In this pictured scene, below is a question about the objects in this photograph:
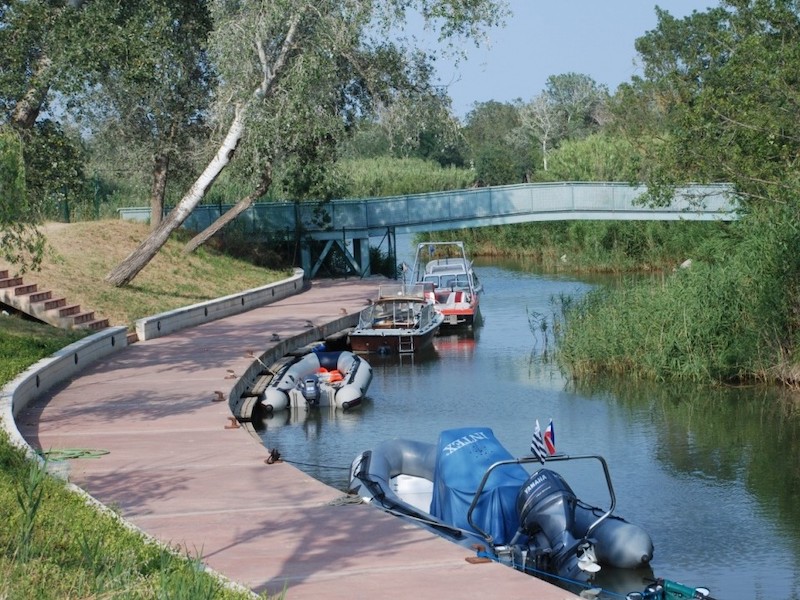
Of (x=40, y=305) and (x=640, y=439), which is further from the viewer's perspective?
(x=40, y=305)

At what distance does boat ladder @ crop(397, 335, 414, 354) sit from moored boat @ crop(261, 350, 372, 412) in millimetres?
4114

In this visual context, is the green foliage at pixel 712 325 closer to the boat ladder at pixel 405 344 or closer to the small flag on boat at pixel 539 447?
the boat ladder at pixel 405 344

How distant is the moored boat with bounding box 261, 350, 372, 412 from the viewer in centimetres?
2106

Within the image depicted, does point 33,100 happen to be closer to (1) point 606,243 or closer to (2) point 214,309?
(2) point 214,309

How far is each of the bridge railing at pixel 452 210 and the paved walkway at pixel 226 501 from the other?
55.6 ft

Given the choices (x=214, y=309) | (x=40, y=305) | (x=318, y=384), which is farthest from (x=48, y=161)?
(x=318, y=384)

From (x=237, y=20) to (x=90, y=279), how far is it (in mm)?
6371

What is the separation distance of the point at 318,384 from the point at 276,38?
8856 mm

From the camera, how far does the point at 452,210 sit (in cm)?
3841

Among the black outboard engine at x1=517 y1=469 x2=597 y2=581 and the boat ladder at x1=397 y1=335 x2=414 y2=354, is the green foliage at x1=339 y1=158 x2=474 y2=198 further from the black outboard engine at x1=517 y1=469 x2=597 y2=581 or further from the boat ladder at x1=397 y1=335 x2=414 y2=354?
the black outboard engine at x1=517 y1=469 x2=597 y2=581

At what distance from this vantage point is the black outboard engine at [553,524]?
37.6 ft

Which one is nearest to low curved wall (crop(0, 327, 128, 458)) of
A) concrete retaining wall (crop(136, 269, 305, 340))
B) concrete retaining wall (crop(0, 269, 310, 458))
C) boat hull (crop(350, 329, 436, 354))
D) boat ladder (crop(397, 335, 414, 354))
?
concrete retaining wall (crop(0, 269, 310, 458))

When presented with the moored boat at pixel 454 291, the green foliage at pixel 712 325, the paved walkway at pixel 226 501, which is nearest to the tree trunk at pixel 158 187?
the moored boat at pixel 454 291

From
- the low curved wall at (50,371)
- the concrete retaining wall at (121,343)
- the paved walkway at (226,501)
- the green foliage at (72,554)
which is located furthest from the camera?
the concrete retaining wall at (121,343)
